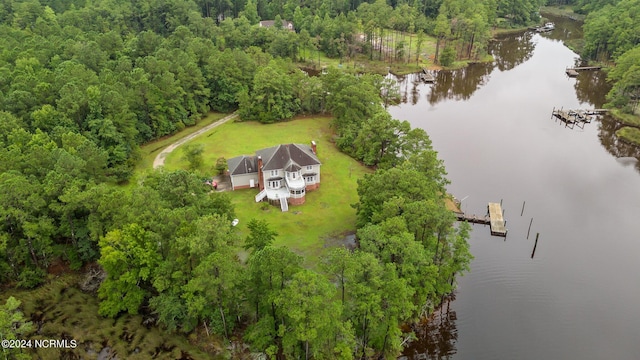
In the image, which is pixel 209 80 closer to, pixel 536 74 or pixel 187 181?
pixel 187 181

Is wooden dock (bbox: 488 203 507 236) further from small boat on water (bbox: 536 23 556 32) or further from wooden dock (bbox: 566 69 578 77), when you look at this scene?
small boat on water (bbox: 536 23 556 32)

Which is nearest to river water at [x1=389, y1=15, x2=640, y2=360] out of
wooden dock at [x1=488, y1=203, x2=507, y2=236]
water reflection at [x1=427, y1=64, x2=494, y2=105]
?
water reflection at [x1=427, y1=64, x2=494, y2=105]

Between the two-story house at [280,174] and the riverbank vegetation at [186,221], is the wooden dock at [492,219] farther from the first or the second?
the two-story house at [280,174]

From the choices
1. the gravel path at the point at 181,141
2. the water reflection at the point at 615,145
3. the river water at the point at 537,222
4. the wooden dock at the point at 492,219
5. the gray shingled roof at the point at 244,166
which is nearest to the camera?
the river water at the point at 537,222

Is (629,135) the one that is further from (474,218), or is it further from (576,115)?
(474,218)

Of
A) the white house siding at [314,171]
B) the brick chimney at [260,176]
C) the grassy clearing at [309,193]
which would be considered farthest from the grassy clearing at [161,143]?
the white house siding at [314,171]

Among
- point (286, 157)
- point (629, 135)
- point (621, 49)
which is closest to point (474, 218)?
point (286, 157)
